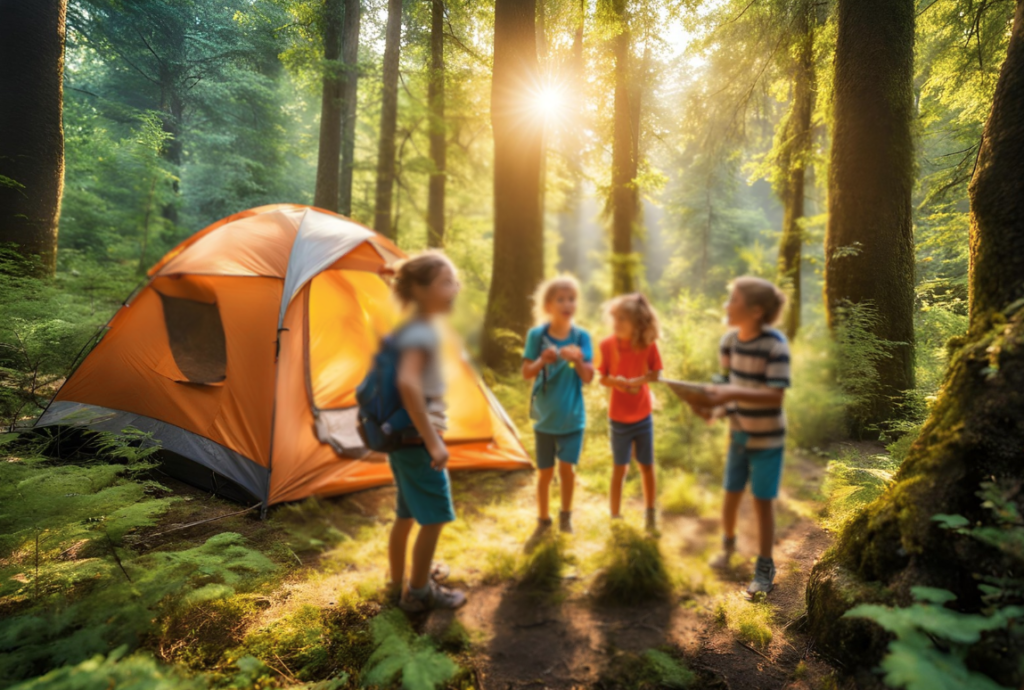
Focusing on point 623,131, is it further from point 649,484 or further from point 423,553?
point 423,553

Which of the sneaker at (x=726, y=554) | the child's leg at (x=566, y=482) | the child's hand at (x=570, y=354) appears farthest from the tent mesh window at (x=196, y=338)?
the sneaker at (x=726, y=554)

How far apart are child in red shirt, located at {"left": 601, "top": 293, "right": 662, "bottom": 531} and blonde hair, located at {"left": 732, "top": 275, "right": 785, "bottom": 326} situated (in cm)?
65

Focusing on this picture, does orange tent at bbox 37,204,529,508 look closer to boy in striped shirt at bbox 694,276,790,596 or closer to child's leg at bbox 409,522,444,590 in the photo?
child's leg at bbox 409,522,444,590

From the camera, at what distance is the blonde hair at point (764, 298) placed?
1632mm

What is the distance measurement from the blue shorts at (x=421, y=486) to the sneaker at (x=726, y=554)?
4.58ft

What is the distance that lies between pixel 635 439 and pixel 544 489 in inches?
46.7

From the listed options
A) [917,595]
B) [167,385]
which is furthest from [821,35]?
[167,385]

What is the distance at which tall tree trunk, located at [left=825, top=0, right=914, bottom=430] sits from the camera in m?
2.39

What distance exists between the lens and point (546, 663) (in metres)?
2.80

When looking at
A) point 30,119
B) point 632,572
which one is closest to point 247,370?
point 30,119

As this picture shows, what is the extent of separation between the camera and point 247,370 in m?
4.51

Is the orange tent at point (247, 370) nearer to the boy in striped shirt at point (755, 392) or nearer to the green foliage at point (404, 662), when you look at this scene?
the green foliage at point (404, 662)

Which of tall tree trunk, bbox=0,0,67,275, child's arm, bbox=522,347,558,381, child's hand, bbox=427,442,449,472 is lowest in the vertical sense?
child's hand, bbox=427,442,449,472

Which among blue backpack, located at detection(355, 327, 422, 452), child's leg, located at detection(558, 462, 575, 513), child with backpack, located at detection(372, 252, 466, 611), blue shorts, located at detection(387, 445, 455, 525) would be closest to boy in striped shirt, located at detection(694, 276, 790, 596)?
child with backpack, located at detection(372, 252, 466, 611)
